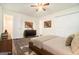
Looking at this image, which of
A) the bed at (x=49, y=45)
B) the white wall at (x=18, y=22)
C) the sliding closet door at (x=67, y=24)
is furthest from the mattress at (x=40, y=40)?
the white wall at (x=18, y=22)

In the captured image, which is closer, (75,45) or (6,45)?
(75,45)

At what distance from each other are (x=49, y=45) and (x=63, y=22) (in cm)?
41

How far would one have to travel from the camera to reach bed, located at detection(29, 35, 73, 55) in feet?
Result: 7.01

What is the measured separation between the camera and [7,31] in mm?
2154

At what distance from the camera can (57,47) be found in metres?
2.15

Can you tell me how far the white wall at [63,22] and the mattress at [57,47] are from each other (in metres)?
0.10

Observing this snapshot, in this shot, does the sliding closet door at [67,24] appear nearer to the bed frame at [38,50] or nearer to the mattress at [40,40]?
the mattress at [40,40]

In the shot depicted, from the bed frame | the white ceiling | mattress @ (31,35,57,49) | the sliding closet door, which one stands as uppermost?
the white ceiling

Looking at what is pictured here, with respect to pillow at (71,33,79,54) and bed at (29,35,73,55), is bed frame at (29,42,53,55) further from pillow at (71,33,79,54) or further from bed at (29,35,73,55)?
pillow at (71,33,79,54)

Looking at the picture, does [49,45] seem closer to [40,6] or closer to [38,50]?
[38,50]

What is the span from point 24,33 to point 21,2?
0.47 m

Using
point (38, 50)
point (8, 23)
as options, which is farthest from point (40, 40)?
point (8, 23)

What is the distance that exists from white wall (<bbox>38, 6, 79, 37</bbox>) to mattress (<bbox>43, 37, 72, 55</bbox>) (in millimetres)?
104

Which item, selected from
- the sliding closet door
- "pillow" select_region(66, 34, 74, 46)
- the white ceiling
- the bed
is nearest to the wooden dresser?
the bed
